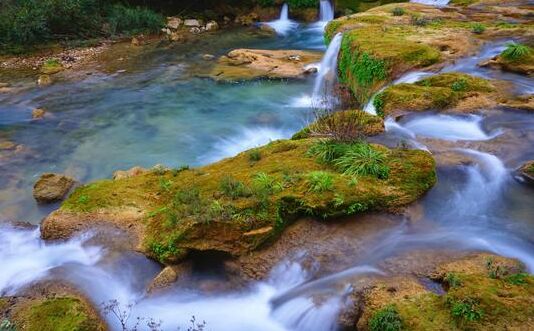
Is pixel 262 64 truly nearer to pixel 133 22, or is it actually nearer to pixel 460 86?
pixel 133 22

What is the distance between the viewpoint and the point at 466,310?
4898mm

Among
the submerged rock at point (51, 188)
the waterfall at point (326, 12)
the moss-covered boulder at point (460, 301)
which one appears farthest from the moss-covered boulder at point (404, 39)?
the waterfall at point (326, 12)

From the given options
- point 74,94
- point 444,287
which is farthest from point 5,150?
point 444,287

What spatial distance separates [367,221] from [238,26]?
68.6 feet

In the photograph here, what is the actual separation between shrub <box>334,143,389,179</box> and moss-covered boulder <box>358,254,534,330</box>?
1.98 metres

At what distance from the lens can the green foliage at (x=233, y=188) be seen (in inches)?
279

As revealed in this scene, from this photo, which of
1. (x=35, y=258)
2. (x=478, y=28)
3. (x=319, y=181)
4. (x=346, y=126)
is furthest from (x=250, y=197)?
(x=478, y=28)

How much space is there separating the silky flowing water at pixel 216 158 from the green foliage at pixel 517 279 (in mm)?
778

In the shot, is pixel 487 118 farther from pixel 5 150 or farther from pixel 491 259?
pixel 5 150

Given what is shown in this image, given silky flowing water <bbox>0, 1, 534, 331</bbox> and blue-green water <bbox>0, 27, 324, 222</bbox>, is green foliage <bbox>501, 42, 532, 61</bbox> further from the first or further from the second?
blue-green water <bbox>0, 27, 324, 222</bbox>

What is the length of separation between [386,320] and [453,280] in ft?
3.31

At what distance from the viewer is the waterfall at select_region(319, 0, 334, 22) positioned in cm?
2583

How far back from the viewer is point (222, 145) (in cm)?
1295

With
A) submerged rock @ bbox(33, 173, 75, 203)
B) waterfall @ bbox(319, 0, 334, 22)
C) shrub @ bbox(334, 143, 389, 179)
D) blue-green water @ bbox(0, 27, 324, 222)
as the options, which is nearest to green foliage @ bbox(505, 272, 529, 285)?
shrub @ bbox(334, 143, 389, 179)
